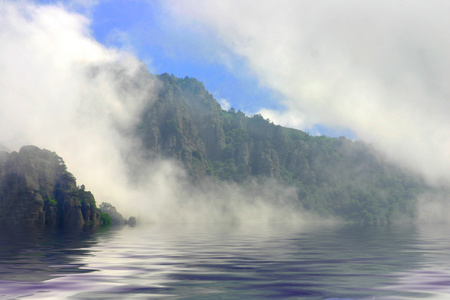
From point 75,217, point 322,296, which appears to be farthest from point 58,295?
point 75,217

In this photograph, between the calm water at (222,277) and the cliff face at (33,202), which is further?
the cliff face at (33,202)

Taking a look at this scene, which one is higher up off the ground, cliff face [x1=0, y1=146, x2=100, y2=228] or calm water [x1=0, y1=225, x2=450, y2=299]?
cliff face [x1=0, y1=146, x2=100, y2=228]

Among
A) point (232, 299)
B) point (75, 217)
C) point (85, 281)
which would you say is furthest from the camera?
Result: point (75, 217)

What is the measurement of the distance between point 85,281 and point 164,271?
533 centimetres

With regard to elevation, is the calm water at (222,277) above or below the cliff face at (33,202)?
below

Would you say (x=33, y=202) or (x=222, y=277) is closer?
(x=222, y=277)

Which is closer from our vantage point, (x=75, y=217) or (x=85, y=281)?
(x=85, y=281)

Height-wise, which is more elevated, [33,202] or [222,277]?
[33,202]

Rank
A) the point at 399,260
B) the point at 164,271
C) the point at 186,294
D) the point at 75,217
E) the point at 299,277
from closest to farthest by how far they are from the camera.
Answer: the point at 186,294, the point at 299,277, the point at 164,271, the point at 399,260, the point at 75,217

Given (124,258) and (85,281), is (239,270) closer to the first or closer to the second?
(85,281)

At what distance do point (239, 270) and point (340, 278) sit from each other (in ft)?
19.7

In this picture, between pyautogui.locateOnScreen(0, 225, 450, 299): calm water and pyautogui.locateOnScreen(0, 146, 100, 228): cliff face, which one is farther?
pyautogui.locateOnScreen(0, 146, 100, 228): cliff face

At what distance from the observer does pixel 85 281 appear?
21.5 metres

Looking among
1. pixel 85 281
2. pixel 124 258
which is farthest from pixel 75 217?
pixel 85 281
